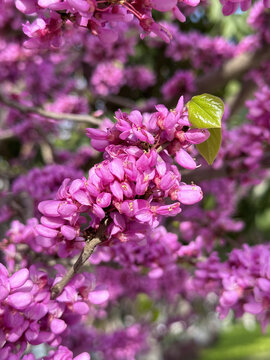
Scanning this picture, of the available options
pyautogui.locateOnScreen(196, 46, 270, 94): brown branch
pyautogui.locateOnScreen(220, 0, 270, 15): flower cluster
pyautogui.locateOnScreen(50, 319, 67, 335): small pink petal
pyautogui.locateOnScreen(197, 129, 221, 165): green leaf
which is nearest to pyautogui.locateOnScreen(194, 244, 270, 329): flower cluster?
pyautogui.locateOnScreen(197, 129, 221, 165): green leaf

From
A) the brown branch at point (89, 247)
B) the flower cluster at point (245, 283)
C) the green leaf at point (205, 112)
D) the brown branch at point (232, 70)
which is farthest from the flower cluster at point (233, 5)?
the brown branch at point (232, 70)

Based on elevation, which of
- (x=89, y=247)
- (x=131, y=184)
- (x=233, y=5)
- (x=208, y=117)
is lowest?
(x=89, y=247)

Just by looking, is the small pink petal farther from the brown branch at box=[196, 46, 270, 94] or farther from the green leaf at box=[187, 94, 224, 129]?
the brown branch at box=[196, 46, 270, 94]

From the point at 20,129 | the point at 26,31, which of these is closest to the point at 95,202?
the point at 26,31

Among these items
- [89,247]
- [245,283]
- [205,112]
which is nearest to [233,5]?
[205,112]

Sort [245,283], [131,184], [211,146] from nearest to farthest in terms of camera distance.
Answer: [131,184], [211,146], [245,283]

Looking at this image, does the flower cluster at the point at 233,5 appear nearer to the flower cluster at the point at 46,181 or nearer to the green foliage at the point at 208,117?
the green foliage at the point at 208,117

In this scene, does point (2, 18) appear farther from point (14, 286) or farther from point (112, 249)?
point (14, 286)

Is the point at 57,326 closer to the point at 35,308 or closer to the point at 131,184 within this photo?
the point at 35,308
